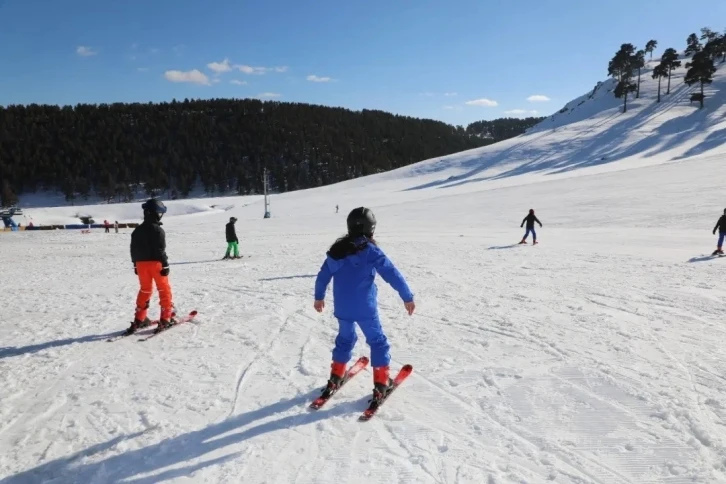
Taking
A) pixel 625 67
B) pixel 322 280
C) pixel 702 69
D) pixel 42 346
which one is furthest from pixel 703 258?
pixel 625 67

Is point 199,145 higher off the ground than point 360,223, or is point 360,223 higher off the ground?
point 199,145

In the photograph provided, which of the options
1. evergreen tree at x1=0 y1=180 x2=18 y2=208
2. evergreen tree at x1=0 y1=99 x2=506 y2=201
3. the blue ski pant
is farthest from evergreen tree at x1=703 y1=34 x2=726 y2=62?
evergreen tree at x1=0 y1=180 x2=18 y2=208

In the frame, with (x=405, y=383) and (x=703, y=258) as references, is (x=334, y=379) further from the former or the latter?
(x=703, y=258)

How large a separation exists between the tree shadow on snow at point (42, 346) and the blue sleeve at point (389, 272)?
4683 mm

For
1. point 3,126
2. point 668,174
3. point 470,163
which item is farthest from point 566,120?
point 3,126

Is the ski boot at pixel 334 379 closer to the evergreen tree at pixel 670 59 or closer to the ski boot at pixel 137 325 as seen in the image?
the ski boot at pixel 137 325

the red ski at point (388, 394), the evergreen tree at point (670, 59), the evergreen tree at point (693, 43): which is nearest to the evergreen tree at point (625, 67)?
the evergreen tree at point (670, 59)

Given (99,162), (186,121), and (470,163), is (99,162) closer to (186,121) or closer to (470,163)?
(186,121)

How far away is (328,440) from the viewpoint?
132 inches

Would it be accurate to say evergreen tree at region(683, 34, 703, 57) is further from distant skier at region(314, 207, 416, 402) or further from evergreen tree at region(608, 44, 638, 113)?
distant skier at region(314, 207, 416, 402)

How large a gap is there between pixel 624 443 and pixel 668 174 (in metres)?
35.1

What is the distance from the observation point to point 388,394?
4031 millimetres

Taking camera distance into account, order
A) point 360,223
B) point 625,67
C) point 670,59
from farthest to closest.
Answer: point 625,67, point 670,59, point 360,223

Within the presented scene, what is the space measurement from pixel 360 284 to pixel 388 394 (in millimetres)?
1195
